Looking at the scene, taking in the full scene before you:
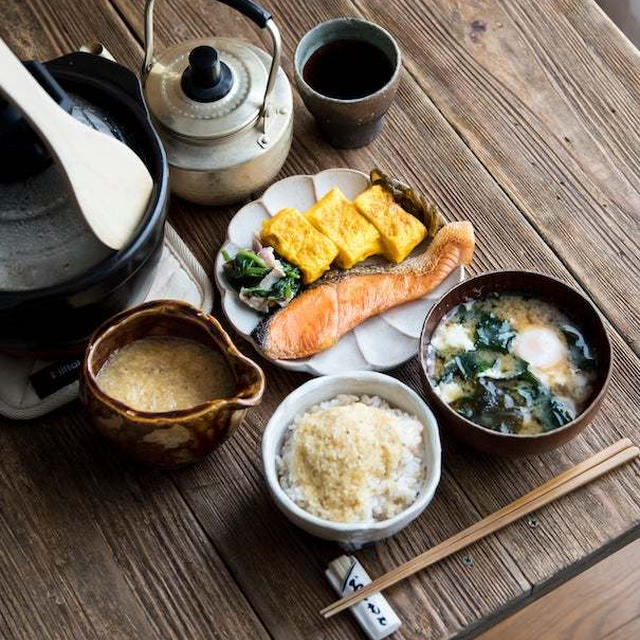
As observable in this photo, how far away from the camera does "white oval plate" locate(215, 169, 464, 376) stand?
1671 millimetres

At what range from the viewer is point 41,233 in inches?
56.7

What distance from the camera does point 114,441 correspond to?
1.50 meters

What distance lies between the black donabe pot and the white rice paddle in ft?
0.09

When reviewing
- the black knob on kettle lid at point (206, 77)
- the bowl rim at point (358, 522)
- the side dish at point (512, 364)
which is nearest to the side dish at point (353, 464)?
the bowl rim at point (358, 522)

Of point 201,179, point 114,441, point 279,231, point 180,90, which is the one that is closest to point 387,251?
point 279,231

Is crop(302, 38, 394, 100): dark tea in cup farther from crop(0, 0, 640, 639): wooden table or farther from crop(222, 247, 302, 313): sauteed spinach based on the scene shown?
crop(222, 247, 302, 313): sauteed spinach

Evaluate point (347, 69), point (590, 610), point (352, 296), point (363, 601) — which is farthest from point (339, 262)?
point (590, 610)

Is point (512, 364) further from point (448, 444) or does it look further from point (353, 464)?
point (353, 464)

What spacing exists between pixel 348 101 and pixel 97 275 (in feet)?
2.01

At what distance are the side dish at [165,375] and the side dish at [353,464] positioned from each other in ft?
0.53

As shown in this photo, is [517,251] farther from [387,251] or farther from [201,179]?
[201,179]

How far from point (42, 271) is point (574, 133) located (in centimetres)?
110

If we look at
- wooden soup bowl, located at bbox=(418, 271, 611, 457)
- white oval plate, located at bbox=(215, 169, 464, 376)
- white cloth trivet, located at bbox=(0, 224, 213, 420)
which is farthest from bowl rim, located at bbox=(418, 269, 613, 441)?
white cloth trivet, located at bbox=(0, 224, 213, 420)

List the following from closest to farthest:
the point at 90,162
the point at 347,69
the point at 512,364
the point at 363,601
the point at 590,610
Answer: the point at 90,162 < the point at 363,601 < the point at 512,364 < the point at 347,69 < the point at 590,610
